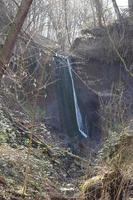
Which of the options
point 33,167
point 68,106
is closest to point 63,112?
point 68,106

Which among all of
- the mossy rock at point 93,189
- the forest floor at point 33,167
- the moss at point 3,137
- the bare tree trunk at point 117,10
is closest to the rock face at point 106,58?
the bare tree trunk at point 117,10

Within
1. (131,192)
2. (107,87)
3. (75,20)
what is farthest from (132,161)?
(75,20)

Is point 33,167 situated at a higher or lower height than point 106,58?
lower

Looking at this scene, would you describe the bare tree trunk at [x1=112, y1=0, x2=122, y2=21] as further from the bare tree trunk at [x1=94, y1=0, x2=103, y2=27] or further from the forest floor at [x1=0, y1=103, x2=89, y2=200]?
the forest floor at [x1=0, y1=103, x2=89, y2=200]

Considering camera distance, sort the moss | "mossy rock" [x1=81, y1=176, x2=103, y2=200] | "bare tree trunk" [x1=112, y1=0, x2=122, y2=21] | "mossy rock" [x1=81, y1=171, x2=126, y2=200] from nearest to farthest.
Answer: "mossy rock" [x1=81, y1=171, x2=126, y2=200]
"mossy rock" [x1=81, y1=176, x2=103, y2=200]
the moss
"bare tree trunk" [x1=112, y1=0, x2=122, y2=21]

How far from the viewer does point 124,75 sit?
2412 cm

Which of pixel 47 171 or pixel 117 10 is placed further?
pixel 117 10

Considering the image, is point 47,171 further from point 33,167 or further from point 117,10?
point 117,10

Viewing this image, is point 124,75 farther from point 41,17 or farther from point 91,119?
point 41,17

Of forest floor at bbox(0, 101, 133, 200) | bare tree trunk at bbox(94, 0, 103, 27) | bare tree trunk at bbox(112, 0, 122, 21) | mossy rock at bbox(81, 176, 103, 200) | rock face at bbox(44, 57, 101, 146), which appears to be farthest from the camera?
bare tree trunk at bbox(94, 0, 103, 27)

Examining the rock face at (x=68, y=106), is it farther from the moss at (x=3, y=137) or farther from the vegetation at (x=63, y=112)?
the moss at (x=3, y=137)

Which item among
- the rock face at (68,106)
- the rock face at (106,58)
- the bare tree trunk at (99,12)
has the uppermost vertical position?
the bare tree trunk at (99,12)

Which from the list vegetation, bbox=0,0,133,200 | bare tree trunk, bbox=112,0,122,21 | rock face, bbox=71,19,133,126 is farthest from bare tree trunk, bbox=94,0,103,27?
→ rock face, bbox=71,19,133,126

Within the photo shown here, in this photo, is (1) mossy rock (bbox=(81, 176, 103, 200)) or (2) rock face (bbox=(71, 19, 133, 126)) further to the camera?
(2) rock face (bbox=(71, 19, 133, 126))
